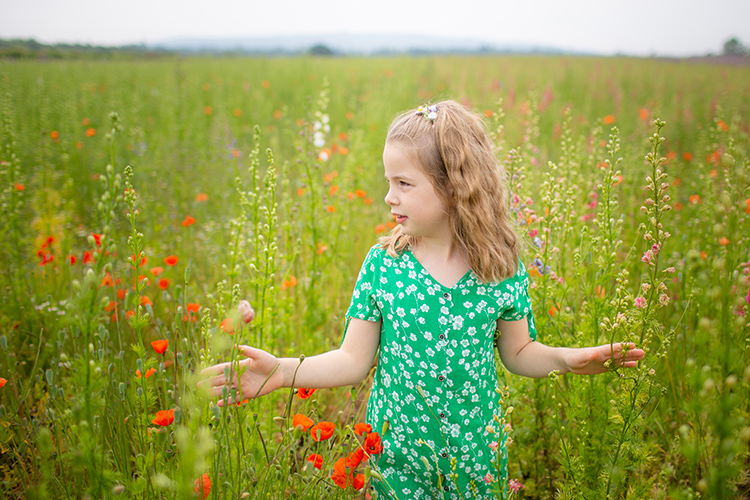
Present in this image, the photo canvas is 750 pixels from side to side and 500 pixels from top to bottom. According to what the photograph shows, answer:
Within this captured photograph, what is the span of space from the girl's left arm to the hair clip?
69 cm

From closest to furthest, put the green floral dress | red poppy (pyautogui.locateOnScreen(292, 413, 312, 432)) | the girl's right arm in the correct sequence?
red poppy (pyautogui.locateOnScreen(292, 413, 312, 432)) < the girl's right arm < the green floral dress

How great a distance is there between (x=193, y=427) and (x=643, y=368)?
3.57 ft

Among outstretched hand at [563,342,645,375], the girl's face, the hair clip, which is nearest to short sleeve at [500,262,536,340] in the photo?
outstretched hand at [563,342,645,375]

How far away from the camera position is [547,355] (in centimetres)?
139

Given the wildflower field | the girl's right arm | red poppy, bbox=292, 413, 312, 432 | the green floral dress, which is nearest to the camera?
the wildflower field

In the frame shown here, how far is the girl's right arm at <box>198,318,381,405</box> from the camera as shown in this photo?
1248 millimetres

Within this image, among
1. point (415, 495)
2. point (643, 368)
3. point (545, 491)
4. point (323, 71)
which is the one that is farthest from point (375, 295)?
point (323, 71)

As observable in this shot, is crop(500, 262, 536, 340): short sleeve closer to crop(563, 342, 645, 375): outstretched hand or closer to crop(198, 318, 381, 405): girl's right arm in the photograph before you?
crop(563, 342, 645, 375): outstretched hand

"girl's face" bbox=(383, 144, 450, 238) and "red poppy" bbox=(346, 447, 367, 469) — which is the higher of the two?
"girl's face" bbox=(383, 144, 450, 238)

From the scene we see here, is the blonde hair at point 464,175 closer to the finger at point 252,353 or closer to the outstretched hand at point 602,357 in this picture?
the outstretched hand at point 602,357

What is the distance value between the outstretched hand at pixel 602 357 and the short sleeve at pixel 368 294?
59 cm

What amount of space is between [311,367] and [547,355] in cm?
73

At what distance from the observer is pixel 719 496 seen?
0.66 m

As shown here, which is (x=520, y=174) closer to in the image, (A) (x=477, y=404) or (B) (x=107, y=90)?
(A) (x=477, y=404)
